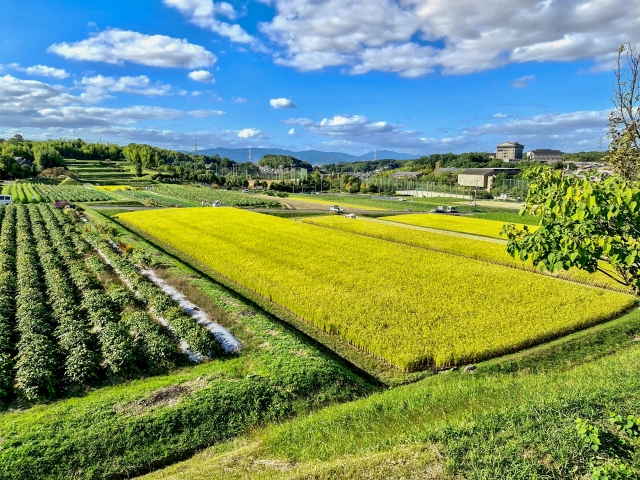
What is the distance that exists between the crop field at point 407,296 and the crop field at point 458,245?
2.41m

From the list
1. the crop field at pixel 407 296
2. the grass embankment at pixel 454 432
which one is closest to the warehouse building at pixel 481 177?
the crop field at pixel 407 296

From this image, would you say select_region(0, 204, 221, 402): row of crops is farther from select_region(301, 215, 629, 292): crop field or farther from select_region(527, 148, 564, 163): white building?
select_region(527, 148, 564, 163): white building

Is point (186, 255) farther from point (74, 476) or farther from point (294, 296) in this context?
point (74, 476)

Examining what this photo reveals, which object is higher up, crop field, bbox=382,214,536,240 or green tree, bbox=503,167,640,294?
green tree, bbox=503,167,640,294

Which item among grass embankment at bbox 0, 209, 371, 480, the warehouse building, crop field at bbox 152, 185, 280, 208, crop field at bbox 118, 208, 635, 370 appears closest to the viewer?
grass embankment at bbox 0, 209, 371, 480

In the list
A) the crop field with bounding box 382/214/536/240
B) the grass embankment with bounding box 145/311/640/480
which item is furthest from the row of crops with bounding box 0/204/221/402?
the crop field with bounding box 382/214/536/240

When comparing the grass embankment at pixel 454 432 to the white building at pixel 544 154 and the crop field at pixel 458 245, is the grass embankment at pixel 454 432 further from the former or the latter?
the white building at pixel 544 154

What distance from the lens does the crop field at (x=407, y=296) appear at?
1305 centimetres

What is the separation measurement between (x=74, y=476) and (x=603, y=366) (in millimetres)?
13063

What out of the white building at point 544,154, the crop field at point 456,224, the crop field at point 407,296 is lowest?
the crop field at point 407,296

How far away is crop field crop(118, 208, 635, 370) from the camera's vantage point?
42.8 ft

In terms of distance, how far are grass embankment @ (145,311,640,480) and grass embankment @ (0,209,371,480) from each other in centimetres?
64

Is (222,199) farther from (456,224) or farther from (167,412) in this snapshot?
(167,412)

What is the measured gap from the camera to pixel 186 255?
26.7 meters
